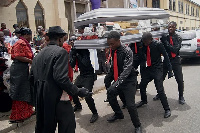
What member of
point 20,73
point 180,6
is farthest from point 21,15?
point 180,6

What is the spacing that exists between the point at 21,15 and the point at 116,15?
8.24 meters

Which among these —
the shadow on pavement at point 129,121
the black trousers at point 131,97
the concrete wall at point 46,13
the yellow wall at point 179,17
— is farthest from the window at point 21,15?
the yellow wall at point 179,17

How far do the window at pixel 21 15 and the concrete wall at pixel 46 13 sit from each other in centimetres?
17

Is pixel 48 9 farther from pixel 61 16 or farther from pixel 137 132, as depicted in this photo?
pixel 137 132

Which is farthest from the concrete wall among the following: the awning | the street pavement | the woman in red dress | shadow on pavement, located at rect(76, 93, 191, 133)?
shadow on pavement, located at rect(76, 93, 191, 133)

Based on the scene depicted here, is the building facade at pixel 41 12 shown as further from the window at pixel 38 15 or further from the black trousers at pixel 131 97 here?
the black trousers at pixel 131 97

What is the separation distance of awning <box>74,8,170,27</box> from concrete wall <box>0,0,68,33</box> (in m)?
6.96

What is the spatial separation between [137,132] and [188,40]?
7.16 meters

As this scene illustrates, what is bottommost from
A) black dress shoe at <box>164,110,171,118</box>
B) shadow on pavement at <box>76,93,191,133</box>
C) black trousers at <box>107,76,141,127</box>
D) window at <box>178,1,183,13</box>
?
shadow on pavement at <box>76,93,191,133</box>

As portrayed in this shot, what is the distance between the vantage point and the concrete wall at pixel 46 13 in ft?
31.2

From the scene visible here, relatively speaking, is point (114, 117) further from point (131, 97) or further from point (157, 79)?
point (157, 79)

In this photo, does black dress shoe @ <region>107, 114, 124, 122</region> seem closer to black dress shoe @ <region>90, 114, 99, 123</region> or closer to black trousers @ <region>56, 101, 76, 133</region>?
black dress shoe @ <region>90, 114, 99, 123</region>

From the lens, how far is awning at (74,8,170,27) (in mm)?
3465

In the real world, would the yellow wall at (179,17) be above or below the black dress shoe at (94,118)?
above
